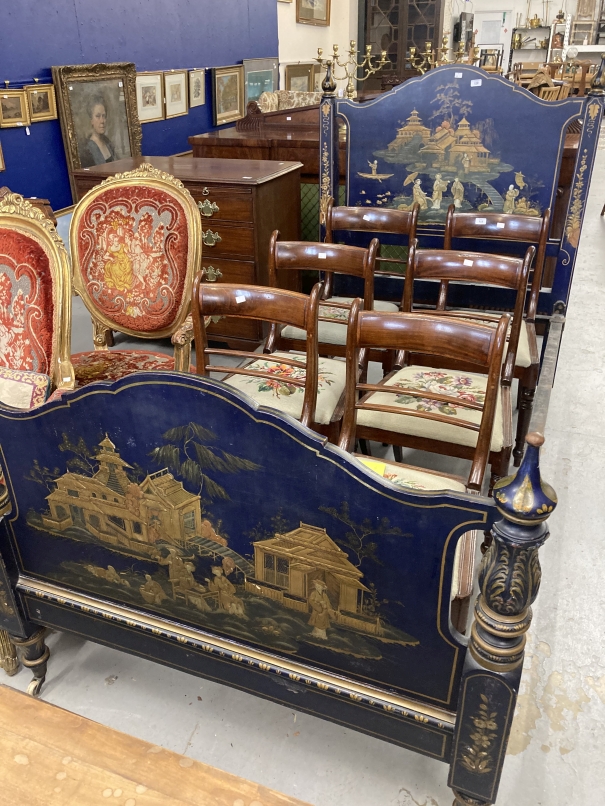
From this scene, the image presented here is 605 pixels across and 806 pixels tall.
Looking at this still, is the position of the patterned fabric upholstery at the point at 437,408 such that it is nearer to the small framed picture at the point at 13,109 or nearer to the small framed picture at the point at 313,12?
the small framed picture at the point at 13,109

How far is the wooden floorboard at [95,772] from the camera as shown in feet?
3.33

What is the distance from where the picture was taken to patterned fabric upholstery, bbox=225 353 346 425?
203cm

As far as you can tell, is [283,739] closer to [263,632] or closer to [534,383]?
[263,632]

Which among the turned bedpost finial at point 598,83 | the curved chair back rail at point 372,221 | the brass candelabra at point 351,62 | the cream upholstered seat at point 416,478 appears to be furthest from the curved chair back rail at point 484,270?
the brass candelabra at point 351,62

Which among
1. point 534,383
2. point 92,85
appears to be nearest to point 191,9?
point 92,85

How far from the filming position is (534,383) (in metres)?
2.49

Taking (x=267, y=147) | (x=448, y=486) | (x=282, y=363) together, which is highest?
(x=267, y=147)

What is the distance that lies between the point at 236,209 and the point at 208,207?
0.15 metres

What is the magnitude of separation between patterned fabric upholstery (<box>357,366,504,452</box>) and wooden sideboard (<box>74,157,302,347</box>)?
4.68 feet

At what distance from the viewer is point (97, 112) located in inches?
185

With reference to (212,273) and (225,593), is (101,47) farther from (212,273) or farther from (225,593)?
(225,593)

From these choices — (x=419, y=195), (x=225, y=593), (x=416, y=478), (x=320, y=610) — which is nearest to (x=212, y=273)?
(x=419, y=195)

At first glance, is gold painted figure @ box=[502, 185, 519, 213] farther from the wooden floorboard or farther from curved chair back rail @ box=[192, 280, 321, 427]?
the wooden floorboard

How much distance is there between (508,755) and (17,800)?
3.53 feet
